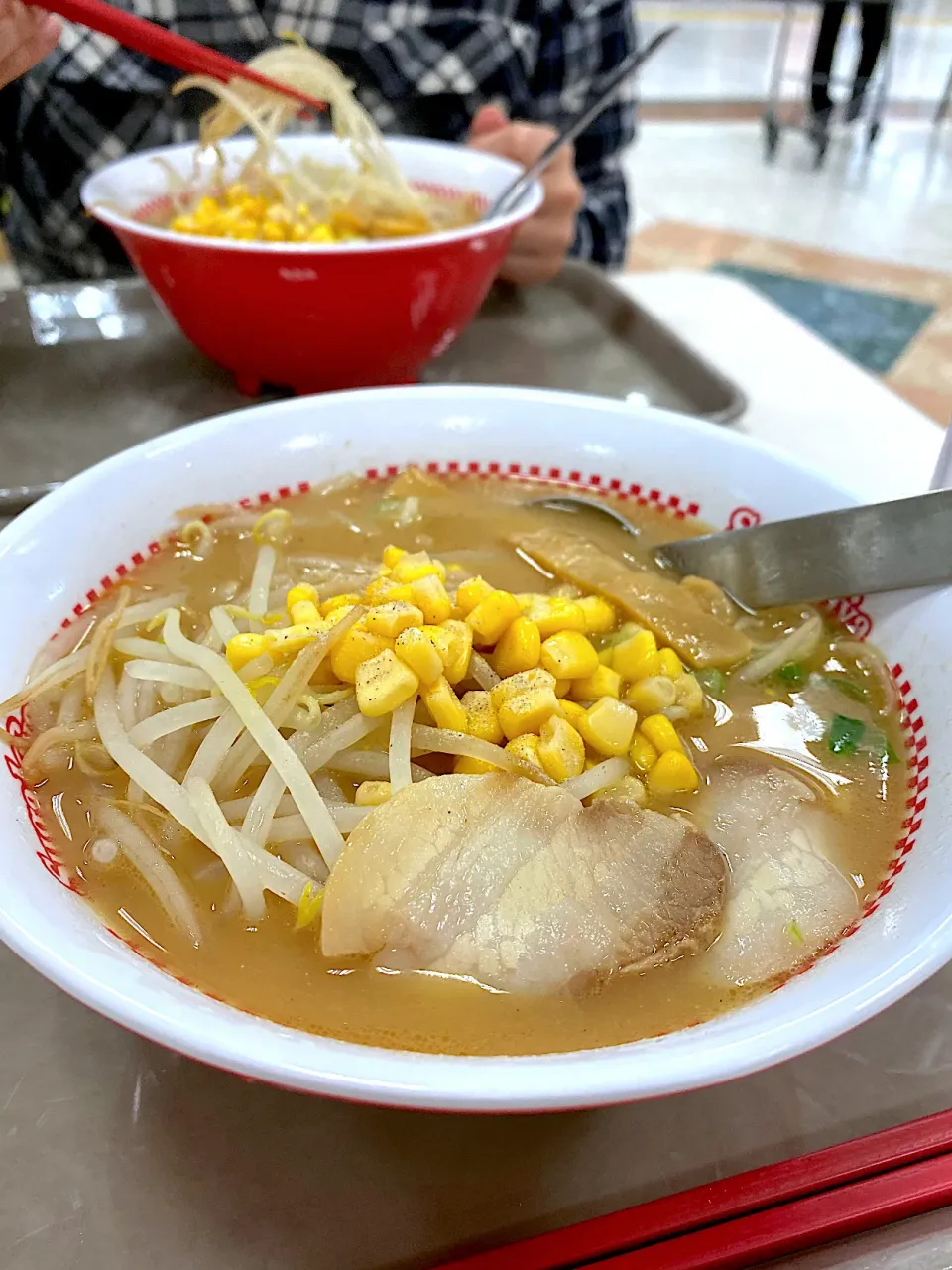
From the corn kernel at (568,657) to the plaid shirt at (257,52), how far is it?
2.09 m

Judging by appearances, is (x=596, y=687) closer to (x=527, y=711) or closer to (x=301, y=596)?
(x=527, y=711)

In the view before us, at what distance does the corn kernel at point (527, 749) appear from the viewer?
94 centimetres

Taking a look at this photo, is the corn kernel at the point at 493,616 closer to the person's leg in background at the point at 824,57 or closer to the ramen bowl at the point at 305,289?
the ramen bowl at the point at 305,289

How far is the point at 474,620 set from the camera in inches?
41.8

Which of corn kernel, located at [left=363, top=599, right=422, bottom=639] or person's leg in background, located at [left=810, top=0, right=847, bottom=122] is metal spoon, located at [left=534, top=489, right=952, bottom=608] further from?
person's leg in background, located at [left=810, top=0, right=847, bottom=122]

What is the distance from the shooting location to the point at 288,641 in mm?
987

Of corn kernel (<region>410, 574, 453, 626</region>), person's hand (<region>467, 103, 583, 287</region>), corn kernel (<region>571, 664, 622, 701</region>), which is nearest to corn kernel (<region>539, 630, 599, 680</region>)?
corn kernel (<region>571, 664, 622, 701</region>)

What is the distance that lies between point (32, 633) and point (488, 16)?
2.29 metres

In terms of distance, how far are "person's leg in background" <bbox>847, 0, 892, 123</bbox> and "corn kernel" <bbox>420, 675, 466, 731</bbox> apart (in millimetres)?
8462

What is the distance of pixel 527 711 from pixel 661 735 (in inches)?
6.4

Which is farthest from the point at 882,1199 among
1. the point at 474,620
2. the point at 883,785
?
the point at 474,620

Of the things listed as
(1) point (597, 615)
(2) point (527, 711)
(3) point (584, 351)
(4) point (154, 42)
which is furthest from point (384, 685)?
(3) point (584, 351)

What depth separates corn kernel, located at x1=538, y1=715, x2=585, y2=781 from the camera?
0.94 meters

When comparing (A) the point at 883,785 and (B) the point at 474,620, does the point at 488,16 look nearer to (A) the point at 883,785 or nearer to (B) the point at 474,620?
(B) the point at 474,620
